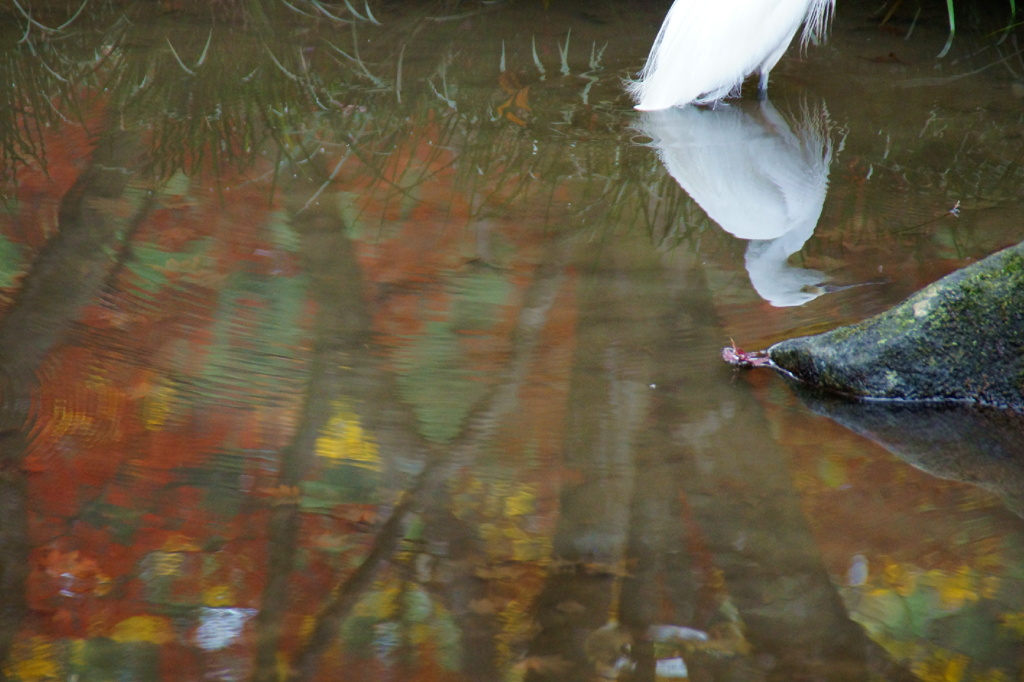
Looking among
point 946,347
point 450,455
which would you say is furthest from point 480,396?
point 946,347

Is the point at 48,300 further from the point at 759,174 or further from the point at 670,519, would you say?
the point at 759,174

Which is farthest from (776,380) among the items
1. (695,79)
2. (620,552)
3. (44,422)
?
(695,79)

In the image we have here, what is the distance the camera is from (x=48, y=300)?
173 centimetres

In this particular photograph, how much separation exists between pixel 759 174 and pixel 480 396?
129 centimetres

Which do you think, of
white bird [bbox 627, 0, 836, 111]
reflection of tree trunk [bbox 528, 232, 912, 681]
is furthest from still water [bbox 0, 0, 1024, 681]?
white bird [bbox 627, 0, 836, 111]

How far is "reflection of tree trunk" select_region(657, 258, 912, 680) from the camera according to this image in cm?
105

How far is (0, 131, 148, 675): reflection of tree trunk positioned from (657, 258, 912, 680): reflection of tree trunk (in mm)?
881

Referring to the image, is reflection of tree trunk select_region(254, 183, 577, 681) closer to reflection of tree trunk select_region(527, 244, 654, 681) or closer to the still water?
the still water

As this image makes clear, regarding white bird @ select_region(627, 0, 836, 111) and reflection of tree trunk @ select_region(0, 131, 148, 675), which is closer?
reflection of tree trunk @ select_region(0, 131, 148, 675)

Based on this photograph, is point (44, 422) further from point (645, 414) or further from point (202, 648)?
point (645, 414)

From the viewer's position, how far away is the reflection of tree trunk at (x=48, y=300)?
1.18 metres

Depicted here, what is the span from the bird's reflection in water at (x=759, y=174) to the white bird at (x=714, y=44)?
90 mm

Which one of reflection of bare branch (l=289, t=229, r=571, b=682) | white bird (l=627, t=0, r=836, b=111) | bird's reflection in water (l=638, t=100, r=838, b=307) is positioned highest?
white bird (l=627, t=0, r=836, b=111)

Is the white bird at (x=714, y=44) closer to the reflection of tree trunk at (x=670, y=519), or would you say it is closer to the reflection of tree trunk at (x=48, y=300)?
the reflection of tree trunk at (x=670, y=519)
